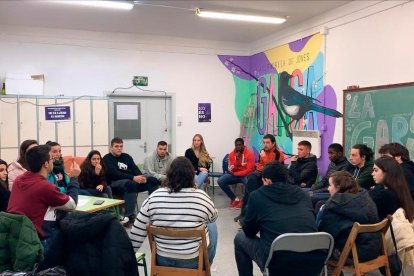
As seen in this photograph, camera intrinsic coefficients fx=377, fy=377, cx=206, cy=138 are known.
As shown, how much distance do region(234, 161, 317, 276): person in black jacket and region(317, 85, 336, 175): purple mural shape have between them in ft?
11.3

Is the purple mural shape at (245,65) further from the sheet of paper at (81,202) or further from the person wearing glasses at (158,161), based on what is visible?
the sheet of paper at (81,202)

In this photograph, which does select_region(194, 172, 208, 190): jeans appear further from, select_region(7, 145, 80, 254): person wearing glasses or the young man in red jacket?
select_region(7, 145, 80, 254): person wearing glasses

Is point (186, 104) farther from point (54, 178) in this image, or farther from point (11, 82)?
point (54, 178)

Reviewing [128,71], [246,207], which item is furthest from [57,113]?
[246,207]

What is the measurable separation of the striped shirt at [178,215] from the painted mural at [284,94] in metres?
3.80

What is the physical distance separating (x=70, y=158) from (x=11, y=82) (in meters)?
1.61

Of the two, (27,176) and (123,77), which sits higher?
(123,77)

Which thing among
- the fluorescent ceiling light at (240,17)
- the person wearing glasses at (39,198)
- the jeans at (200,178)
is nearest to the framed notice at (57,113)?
the jeans at (200,178)

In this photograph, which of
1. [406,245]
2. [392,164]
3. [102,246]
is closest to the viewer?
[102,246]

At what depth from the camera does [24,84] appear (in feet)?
20.6

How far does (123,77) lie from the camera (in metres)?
7.18

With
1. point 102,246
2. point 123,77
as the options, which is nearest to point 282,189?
point 102,246

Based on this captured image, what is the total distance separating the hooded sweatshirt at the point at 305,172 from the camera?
5.24m

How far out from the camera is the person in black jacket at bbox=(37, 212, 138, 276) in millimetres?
2016
